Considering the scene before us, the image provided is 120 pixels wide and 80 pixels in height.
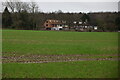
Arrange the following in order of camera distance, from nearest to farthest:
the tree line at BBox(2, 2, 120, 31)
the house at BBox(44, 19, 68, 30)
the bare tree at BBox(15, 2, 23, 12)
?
the tree line at BBox(2, 2, 120, 31) → the bare tree at BBox(15, 2, 23, 12) → the house at BBox(44, 19, 68, 30)

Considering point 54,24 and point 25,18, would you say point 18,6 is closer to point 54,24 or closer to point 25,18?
point 25,18

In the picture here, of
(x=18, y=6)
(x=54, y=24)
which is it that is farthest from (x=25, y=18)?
(x=54, y=24)

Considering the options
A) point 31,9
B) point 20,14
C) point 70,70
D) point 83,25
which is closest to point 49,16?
Answer: point 83,25

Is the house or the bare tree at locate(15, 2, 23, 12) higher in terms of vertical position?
the bare tree at locate(15, 2, 23, 12)

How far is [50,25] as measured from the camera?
138 m

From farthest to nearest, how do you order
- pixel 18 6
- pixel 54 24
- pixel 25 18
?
1. pixel 54 24
2. pixel 18 6
3. pixel 25 18

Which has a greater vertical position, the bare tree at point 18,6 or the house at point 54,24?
the bare tree at point 18,6

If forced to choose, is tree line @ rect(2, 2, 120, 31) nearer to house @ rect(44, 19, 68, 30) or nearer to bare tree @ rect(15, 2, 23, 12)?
bare tree @ rect(15, 2, 23, 12)

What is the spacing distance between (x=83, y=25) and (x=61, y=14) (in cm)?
1771

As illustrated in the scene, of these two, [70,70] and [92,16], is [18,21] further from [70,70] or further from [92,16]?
[70,70]

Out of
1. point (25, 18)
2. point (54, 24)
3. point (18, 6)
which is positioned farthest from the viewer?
point (54, 24)

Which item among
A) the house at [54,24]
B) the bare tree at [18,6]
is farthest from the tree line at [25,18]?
the house at [54,24]

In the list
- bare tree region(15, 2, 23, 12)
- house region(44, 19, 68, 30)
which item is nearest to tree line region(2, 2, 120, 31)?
bare tree region(15, 2, 23, 12)

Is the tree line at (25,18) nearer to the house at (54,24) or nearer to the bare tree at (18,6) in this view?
the bare tree at (18,6)
